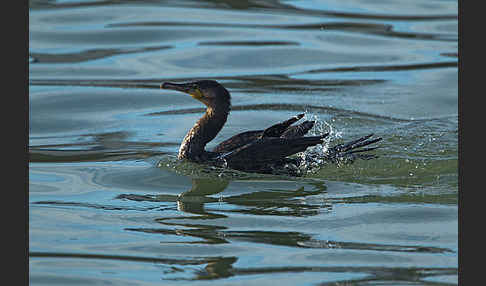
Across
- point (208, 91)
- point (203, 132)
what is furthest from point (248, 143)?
point (208, 91)

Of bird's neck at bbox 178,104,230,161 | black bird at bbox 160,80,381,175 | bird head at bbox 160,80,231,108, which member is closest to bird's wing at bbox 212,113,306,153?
black bird at bbox 160,80,381,175

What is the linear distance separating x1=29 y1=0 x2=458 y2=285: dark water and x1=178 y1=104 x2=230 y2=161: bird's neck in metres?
→ 0.18

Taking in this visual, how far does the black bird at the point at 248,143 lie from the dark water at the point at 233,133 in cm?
15

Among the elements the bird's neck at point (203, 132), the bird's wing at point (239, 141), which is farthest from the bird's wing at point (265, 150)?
the bird's neck at point (203, 132)

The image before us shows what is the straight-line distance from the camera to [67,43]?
46.8ft

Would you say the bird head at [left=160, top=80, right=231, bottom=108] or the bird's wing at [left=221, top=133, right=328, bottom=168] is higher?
the bird head at [left=160, top=80, right=231, bottom=108]

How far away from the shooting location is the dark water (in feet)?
20.8

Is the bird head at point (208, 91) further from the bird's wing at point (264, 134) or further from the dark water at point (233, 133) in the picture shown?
the dark water at point (233, 133)

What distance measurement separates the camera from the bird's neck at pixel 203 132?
8.72 metres

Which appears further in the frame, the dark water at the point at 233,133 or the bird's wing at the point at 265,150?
the bird's wing at the point at 265,150

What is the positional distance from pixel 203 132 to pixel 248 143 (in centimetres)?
56

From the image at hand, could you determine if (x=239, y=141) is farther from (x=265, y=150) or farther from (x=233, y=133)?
(x=233, y=133)

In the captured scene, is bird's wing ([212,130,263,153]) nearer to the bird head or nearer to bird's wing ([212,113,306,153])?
bird's wing ([212,113,306,153])

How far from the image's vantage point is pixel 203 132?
8.81 m
